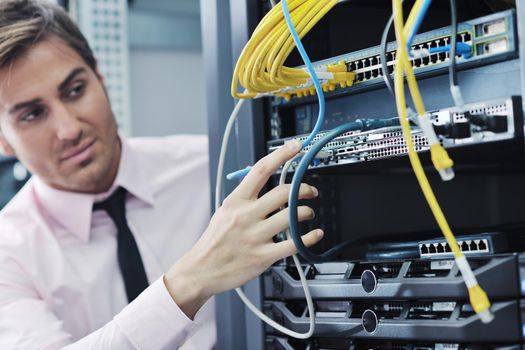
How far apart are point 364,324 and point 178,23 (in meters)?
2.16

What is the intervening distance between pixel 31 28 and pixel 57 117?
0.18 meters

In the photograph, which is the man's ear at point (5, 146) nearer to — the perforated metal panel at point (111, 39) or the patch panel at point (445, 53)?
the perforated metal panel at point (111, 39)

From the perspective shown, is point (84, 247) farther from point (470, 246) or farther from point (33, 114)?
point (470, 246)

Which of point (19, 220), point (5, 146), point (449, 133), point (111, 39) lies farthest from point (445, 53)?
point (111, 39)

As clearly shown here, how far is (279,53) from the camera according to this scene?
70cm

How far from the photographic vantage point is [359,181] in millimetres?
982

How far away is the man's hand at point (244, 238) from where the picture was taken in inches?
28.5

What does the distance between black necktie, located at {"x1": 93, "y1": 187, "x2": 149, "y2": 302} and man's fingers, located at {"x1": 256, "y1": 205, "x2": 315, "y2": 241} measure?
0.55 m

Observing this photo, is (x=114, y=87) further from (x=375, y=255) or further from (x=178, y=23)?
(x=375, y=255)

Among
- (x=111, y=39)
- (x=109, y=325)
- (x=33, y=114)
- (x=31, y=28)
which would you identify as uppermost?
(x=111, y=39)

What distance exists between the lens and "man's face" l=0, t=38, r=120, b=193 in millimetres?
1219

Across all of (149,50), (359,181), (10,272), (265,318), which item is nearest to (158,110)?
(149,50)

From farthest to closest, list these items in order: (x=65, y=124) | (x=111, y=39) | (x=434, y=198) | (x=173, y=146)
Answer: (x=111, y=39), (x=173, y=146), (x=65, y=124), (x=434, y=198)

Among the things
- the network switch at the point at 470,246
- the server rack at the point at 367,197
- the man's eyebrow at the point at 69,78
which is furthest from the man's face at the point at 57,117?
the network switch at the point at 470,246
